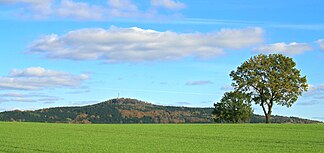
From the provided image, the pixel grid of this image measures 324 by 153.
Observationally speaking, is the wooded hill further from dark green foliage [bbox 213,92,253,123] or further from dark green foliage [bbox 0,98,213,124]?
dark green foliage [bbox 213,92,253,123]

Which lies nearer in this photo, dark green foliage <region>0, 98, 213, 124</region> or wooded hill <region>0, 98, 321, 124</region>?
wooded hill <region>0, 98, 321, 124</region>

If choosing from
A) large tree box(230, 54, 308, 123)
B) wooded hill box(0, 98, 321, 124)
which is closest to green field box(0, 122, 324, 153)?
large tree box(230, 54, 308, 123)

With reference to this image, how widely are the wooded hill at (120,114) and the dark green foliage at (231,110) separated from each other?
48.3 ft

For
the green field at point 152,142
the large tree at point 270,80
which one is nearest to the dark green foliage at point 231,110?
the large tree at point 270,80

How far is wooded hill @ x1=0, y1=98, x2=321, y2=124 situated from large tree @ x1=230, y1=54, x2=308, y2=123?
27246 mm

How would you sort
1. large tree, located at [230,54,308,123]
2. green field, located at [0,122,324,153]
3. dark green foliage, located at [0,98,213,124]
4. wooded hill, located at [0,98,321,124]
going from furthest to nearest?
1. dark green foliage, located at [0,98,213,124]
2. wooded hill, located at [0,98,321,124]
3. large tree, located at [230,54,308,123]
4. green field, located at [0,122,324,153]

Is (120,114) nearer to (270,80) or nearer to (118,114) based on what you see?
(118,114)

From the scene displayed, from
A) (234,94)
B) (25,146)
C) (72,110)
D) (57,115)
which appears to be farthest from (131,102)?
(25,146)

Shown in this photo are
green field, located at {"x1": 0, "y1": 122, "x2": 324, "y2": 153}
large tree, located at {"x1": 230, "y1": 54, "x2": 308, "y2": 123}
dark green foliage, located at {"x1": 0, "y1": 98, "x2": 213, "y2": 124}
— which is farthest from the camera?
dark green foliage, located at {"x1": 0, "y1": 98, "x2": 213, "y2": 124}

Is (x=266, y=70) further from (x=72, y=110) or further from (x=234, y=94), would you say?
(x=72, y=110)

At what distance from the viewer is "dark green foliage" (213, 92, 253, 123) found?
289 feet

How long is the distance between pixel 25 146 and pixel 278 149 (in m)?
14.9

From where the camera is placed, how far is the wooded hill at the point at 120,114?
113 m

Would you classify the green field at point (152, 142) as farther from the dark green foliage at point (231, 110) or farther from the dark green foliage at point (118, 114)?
the dark green foliage at point (118, 114)
